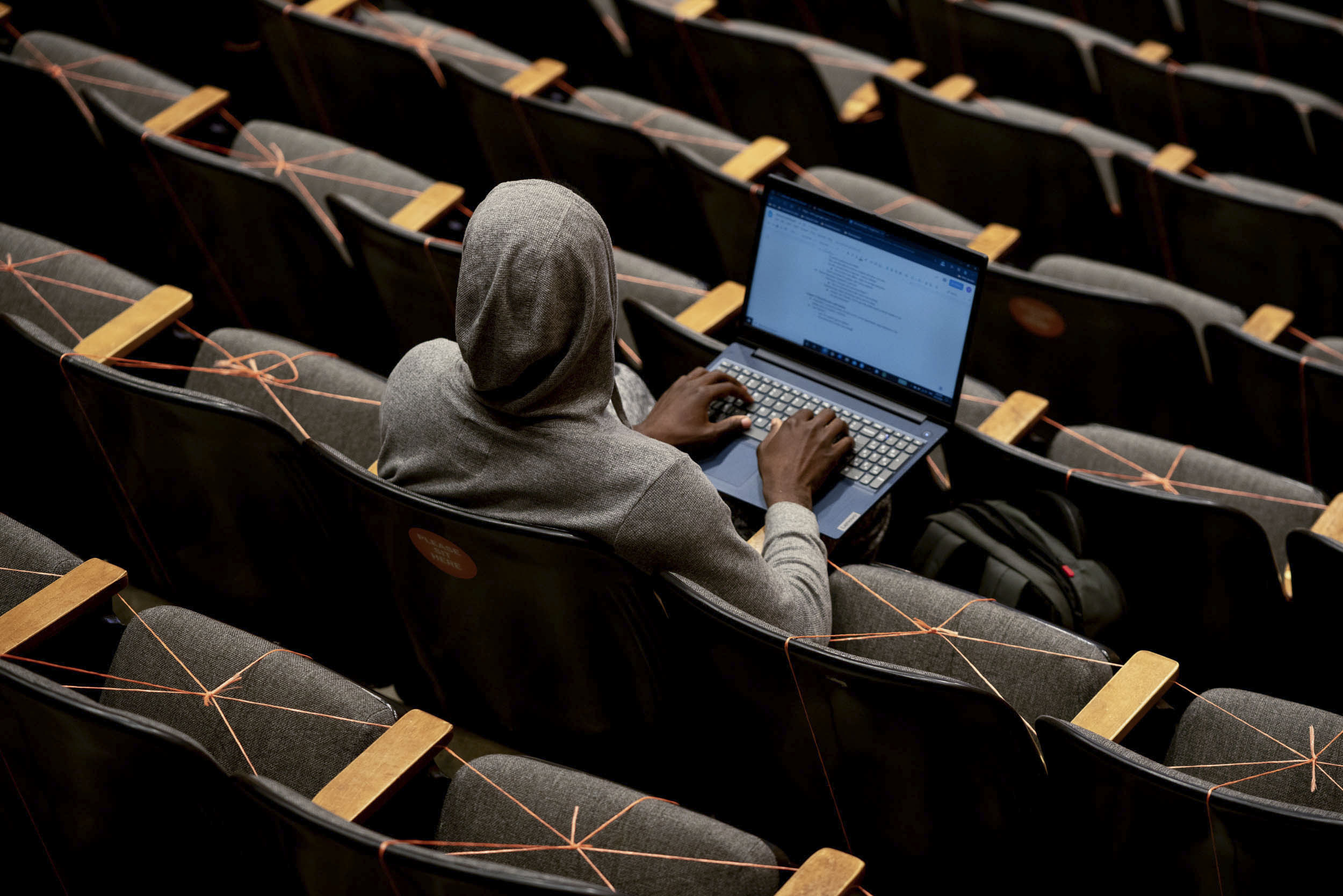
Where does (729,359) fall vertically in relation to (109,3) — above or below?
below

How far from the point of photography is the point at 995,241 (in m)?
1.86

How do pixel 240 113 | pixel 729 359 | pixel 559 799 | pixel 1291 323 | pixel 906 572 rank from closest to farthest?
pixel 559 799 < pixel 906 572 < pixel 729 359 < pixel 1291 323 < pixel 240 113

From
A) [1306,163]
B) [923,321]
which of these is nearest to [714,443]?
[923,321]

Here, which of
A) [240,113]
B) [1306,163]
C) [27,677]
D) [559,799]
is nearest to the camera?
[27,677]

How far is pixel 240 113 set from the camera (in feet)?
8.21

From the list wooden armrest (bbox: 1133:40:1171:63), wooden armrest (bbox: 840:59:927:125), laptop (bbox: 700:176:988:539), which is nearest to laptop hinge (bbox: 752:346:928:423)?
laptop (bbox: 700:176:988:539)

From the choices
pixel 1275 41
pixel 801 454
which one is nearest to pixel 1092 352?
pixel 801 454

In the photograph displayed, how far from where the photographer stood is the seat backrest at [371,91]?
6.52 feet

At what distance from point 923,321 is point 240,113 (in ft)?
5.43

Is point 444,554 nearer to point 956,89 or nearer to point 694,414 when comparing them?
point 694,414

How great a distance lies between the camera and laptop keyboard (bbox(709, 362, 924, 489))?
4.38ft

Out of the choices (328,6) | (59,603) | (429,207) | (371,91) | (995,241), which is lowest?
(995,241)

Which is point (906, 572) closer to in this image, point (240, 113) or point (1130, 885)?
point (1130, 885)

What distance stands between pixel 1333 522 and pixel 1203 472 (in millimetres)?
155
